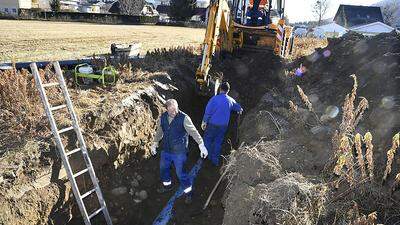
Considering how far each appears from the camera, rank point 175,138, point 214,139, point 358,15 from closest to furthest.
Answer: point 175,138, point 214,139, point 358,15

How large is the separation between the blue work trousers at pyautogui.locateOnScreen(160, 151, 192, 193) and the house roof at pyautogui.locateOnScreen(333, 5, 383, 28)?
2465 inches

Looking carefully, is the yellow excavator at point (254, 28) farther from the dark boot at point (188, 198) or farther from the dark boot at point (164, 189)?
the dark boot at point (188, 198)

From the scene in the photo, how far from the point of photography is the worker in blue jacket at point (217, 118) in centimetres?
806

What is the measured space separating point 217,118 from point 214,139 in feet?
1.83

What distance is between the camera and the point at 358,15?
2562 inches

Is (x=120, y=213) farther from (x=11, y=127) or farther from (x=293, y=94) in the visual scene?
(x=293, y=94)

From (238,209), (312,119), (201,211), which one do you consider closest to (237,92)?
(312,119)

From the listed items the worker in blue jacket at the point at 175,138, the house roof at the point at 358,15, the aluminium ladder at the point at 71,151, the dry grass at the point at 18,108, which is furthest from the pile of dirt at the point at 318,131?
the house roof at the point at 358,15

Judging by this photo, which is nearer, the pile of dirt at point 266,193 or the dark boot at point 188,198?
the pile of dirt at point 266,193

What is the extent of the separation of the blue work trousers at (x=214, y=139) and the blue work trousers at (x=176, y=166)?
1365 millimetres

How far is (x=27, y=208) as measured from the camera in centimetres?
553

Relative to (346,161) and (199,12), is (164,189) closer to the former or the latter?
(346,161)

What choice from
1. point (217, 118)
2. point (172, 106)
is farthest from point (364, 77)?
point (172, 106)

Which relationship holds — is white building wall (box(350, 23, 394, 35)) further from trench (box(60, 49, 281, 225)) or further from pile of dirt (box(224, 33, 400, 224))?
trench (box(60, 49, 281, 225))
